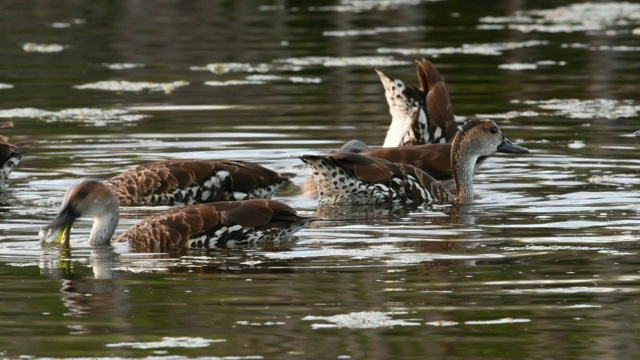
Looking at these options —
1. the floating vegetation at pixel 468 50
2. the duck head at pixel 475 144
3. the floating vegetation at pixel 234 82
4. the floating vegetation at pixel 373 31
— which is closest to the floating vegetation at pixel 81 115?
the floating vegetation at pixel 234 82

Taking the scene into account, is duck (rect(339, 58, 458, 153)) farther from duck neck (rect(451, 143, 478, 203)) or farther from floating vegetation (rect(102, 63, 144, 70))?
floating vegetation (rect(102, 63, 144, 70))

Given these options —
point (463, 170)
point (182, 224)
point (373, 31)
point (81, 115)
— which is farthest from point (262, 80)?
point (182, 224)

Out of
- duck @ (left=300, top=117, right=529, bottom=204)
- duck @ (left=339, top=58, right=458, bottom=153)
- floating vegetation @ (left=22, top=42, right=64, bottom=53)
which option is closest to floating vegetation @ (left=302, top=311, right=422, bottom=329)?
duck @ (left=300, top=117, right=529, bottom=204)

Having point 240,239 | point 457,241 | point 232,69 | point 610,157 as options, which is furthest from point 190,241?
point 232,69

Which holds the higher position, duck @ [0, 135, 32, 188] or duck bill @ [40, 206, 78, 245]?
duck @ [0, 135, 32, 188]

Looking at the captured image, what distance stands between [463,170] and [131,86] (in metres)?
8.07

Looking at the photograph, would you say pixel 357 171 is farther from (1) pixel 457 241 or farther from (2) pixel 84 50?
(2) pixel 84 50

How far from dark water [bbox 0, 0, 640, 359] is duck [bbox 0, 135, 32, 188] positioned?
0.21 metres

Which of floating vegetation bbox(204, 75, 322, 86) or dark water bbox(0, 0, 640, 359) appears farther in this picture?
floating vegetation bbox(204, 75, 322, 86)

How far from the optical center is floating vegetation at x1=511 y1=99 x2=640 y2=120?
700 inches

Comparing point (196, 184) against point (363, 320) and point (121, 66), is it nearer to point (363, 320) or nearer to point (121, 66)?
point (363, 320)

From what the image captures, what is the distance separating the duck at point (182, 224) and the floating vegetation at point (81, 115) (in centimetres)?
662

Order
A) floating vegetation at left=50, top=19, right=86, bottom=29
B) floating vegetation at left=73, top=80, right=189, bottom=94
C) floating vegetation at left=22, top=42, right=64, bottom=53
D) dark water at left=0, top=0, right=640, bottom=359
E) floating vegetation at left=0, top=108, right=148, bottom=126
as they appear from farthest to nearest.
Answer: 1. floating vegetation at left=50, top=19, right=86, bottom=29
2. floating vegetation at left=22, top=42, right=64, bottom=53
3. floating vegetation at left=73, top=80, right=189, bottom=94
4. floating vegetation at left=0, top=108, right=148, bottom=126
5. dark water at left=0, top=0, right=640, bottom=359

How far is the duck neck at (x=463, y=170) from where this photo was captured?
1381 cm
